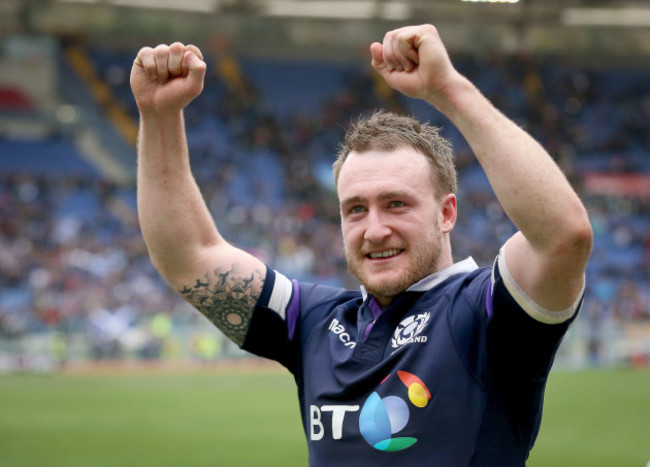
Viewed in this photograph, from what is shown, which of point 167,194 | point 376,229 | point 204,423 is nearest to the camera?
point 376,229

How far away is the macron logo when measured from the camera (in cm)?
233

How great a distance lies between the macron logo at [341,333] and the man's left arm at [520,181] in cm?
57

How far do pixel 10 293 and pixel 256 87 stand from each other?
39.8 ft

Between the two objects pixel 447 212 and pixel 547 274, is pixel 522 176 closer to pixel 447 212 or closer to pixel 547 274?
pixel 547 274

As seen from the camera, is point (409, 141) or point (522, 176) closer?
point (522, 176)

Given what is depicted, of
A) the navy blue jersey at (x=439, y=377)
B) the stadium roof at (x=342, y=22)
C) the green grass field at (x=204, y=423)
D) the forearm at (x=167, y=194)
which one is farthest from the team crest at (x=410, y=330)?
the stadium roof at (x=342, y=22)

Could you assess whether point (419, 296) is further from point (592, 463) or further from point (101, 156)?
point (101, 156)

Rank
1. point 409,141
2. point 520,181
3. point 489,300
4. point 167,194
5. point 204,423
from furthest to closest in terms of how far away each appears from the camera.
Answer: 1. point 204,423
2. point 167,194
3. point 409,141
4. point 489,300
5. point 520,181

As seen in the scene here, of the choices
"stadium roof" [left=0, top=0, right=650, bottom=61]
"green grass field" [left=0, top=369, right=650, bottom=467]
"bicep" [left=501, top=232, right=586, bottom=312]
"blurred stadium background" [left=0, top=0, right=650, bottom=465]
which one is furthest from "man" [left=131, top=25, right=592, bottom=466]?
"stadium roof" [left=0, top=0, right=650, bottom=61]

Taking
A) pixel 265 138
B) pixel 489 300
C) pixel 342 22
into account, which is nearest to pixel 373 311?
pixel 489 300

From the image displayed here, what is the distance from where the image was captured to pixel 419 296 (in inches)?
90.0

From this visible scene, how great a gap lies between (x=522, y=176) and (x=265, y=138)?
93.2 feet

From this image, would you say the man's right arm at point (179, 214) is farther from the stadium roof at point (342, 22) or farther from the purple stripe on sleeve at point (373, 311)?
the stadium roof at point (342, 22)

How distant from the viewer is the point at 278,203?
27578 mm
